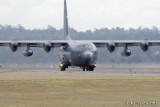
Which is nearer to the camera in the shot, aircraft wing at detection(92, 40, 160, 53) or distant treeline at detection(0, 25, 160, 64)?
aircraft wing at detection(92, 40, 160, 53)

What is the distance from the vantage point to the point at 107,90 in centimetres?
3347

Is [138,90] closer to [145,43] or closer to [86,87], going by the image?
[86,87]

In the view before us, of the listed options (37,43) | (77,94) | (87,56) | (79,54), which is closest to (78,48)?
(79,54)

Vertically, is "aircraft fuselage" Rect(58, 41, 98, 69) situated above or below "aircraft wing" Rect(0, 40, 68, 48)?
below

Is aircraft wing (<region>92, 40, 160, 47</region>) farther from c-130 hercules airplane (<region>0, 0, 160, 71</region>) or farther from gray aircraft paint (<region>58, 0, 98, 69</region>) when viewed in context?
gray aircraft paint (<region>58, 0, 98, 69</region>)

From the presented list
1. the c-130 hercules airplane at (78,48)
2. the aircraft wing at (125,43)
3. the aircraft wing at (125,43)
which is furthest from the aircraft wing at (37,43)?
the aircraft wing at (125,43)

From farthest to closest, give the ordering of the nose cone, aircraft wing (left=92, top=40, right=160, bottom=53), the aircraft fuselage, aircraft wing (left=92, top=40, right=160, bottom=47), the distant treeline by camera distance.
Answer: the distant treeline, aircraft wing (left=92, top=40, right=160, bottom=47), aircraft wing (left=92, top=40, right=160, bottom=53), the aircraft fuselage, the nose cone

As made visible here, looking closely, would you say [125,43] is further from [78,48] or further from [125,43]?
[78,48]

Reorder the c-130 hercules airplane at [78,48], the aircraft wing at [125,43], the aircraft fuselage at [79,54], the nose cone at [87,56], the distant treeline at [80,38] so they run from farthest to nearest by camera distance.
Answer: the distant treeline at [80,38], the aircraft wing at [125,43], the c-130 hercules airplane at [78,48], the aircraft fuselage at [79,54], the nose cone at [87,56]

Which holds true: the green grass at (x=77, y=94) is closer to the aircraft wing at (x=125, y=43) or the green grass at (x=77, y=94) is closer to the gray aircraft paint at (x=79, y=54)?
the gray aircraft paint at (x=79, y=54)

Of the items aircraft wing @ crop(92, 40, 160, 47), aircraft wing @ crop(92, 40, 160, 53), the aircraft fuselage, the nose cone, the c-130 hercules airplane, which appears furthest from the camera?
aircraft wing @ crop(92, 40, 160, 47)

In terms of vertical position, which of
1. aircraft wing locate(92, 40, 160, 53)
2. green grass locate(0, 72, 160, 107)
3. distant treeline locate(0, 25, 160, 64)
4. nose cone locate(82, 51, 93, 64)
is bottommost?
distant treeline locate(0, 25, 160, 64)

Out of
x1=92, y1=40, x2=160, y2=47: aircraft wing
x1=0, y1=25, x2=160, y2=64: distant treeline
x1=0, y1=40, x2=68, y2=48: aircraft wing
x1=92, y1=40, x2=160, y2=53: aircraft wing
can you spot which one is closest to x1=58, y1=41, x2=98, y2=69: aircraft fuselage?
x1=0, y1=40, x2=68, y2=48: aircraft wing

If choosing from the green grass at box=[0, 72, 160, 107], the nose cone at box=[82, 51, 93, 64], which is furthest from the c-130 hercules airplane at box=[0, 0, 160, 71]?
the green grass at box=[0, 72, 160, 107]
